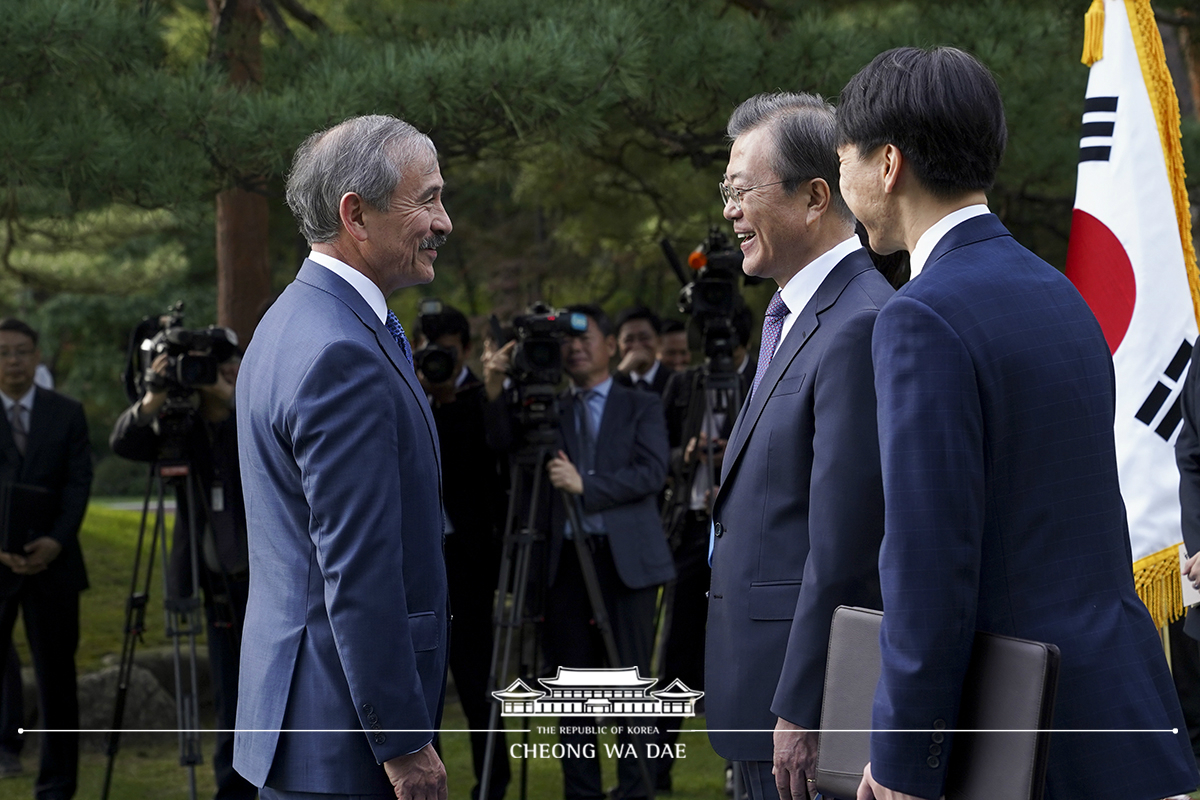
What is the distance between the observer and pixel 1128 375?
3428 millimetres

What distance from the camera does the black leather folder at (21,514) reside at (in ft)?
13.9

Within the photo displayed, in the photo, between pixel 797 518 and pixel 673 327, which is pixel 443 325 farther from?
pixel 797 518

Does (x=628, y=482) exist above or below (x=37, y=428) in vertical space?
below

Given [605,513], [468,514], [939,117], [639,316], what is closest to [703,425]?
[639,316]

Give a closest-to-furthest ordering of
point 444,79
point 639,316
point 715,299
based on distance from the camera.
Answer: point 444,79 → point 715,299 → point 639,316

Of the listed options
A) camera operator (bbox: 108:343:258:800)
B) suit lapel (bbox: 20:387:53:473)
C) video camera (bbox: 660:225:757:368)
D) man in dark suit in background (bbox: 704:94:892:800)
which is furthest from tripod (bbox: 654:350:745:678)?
suit lapel (bbox: 20:387:53:473)

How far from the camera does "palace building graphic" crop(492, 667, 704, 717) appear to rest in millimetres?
2162

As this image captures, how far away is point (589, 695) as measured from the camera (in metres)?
2.29

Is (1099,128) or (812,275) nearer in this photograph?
(812,275)

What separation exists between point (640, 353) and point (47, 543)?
8.74 ft

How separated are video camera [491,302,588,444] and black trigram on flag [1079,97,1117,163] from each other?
1.64 metres

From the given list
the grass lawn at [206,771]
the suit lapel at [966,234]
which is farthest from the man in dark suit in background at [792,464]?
the grass lawn at [206,771]

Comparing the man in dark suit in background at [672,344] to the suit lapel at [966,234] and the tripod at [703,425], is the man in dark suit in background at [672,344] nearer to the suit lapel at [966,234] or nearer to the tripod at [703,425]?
the tripod at [703,425]

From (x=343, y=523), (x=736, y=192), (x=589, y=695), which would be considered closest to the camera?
(x=343, y=523)
